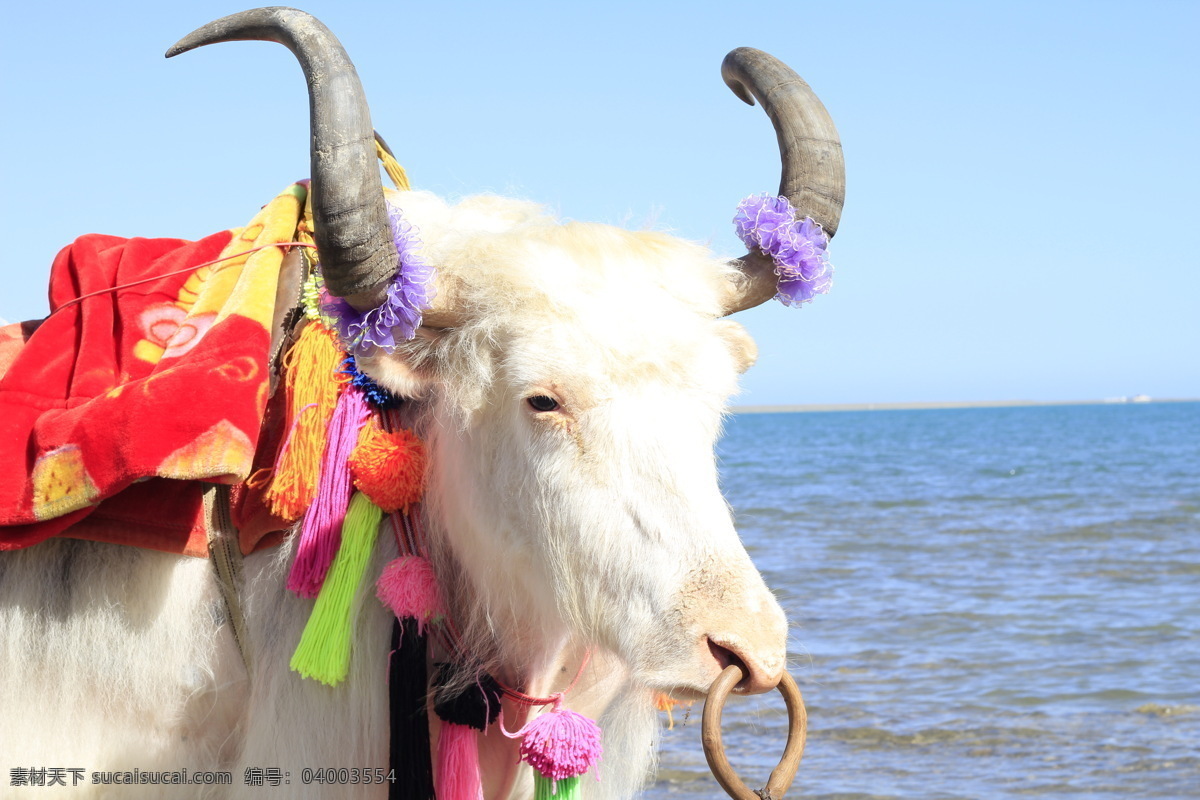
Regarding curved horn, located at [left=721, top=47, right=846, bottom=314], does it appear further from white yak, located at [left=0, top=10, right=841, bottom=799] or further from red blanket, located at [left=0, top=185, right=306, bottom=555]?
red blanket, located at [left=0, top=185, right=306, bottom=555]

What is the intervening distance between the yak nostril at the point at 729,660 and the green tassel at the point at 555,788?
77 cm

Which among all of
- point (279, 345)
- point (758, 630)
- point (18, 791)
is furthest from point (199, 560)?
point (758, 630)

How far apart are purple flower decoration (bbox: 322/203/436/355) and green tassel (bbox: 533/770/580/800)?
1.17 m

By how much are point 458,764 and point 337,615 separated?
50cm

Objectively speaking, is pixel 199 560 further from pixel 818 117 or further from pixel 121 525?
pixel 818 117

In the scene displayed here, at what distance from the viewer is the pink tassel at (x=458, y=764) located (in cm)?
267

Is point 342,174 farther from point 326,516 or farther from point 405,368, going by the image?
point 326,516

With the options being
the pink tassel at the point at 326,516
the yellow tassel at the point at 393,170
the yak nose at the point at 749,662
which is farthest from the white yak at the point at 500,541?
the yellow tassel at the point at 393,170

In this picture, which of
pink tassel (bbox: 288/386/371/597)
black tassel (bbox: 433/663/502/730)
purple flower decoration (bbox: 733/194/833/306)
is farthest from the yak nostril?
purple flower decoration (bbox: 733/194/833/306)

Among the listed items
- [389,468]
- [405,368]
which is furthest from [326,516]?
[405,368]

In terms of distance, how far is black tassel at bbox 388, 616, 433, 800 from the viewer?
2.57 metres

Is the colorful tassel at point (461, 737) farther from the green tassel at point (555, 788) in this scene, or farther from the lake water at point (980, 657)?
the lake water at point (980, 657)

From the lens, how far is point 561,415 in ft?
7.63

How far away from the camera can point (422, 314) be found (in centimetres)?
249
